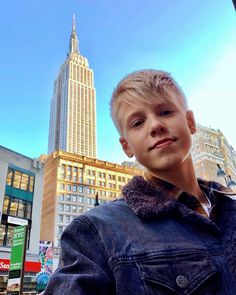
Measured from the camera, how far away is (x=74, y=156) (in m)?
57.9

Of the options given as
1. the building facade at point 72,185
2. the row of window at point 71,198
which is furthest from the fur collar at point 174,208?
the row of window at point 71,198

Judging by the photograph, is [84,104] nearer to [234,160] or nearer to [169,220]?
[234,160]

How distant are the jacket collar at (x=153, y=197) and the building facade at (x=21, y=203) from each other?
70.7ft

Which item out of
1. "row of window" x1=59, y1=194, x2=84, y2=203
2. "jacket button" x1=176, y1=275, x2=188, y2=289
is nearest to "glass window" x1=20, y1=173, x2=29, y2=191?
"jacket button" x1=176, y1=275, x2=188, y2=289

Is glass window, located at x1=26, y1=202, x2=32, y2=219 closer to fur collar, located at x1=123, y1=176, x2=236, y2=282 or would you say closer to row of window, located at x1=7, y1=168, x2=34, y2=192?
row of window, located at x1=7, y1=168, x2=34, y2=192

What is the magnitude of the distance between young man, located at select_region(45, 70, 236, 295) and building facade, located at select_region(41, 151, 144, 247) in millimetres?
53191

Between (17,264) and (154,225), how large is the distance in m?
7.67

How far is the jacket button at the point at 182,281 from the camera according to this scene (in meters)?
0.81

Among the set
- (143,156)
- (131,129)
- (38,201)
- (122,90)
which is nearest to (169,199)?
(143,156)

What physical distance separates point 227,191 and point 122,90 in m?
0.67

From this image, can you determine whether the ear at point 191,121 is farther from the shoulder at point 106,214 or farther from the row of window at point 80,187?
the row of window at point 80,187

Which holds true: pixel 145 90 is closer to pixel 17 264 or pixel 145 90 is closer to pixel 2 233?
pixel 17 264

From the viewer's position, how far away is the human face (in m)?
1.12

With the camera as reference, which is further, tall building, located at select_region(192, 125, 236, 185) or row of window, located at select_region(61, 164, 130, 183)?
row of window, located at select_region(61, 164, 130, 183)
